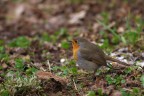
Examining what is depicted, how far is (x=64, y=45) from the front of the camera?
6.98 meters

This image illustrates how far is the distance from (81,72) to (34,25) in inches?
144

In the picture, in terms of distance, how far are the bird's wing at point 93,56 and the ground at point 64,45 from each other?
7.2 inches

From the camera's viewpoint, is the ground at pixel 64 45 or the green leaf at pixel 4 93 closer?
the green leaf at pixel 4 93

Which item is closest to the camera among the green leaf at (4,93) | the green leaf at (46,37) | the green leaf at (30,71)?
the green leaf at (4,93)

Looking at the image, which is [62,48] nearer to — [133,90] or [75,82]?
[75,82]

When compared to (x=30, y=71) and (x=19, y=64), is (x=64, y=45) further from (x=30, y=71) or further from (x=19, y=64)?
(x=30, y=71)

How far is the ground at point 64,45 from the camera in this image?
5066mm

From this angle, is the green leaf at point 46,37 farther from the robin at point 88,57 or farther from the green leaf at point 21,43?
the robin at point 88,57

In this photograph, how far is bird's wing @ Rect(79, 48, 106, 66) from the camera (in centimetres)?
555

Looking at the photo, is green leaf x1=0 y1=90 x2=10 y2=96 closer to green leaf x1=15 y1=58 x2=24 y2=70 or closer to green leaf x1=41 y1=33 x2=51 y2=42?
green leaf x1=15 y1=58 x2=24 y2=70

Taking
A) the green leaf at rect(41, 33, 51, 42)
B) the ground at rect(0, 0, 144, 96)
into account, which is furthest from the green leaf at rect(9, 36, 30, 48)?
the green leaf at rect(41, 33, 51, 42)

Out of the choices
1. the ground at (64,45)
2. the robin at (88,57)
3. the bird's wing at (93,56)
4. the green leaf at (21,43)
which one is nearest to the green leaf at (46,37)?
the ground at (64,45)

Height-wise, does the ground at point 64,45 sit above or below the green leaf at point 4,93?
above

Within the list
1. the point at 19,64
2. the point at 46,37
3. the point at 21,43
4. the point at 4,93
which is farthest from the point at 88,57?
the point at 46,37
